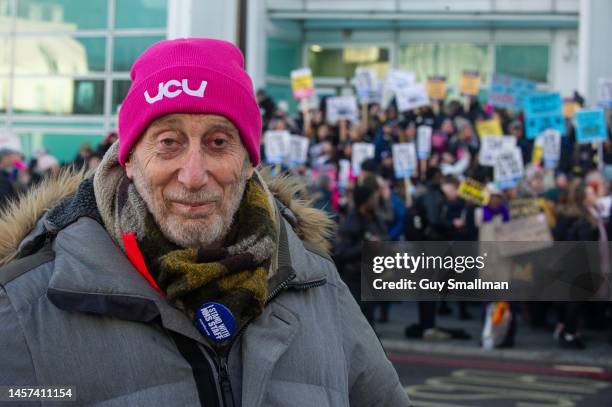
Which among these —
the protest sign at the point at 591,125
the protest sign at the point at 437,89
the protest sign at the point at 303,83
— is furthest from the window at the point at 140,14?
the protest sign at the point at 591,125

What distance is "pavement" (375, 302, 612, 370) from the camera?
423 inches

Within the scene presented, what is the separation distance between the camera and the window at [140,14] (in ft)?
72.8

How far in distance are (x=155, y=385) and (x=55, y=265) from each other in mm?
304

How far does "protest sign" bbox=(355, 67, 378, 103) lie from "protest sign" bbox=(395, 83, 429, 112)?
83 centimetres

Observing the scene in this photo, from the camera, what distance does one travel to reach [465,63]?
2575cm

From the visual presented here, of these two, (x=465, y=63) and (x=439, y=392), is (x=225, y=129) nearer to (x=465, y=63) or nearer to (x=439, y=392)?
(x=439, y=392)

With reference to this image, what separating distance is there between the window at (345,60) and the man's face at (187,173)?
958 inches

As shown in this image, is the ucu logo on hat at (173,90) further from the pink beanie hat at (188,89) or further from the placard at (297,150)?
the placard at (297,150)

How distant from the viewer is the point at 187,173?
2.24 metres

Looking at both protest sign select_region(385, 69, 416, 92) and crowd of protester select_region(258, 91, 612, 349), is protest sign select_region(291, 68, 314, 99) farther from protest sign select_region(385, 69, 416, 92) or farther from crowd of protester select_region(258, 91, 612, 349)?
protest sign select_region(385, 69, 416, 92)

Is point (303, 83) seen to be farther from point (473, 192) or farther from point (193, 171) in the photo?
point (193, 171)

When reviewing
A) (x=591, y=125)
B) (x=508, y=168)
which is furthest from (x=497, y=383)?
(x=591, y=125)

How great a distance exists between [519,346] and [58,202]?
9.32 meters

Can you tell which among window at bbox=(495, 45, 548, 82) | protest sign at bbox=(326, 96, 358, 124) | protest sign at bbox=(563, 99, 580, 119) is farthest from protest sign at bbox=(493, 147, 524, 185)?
window at bbox=(495, 45, 548, 82)
